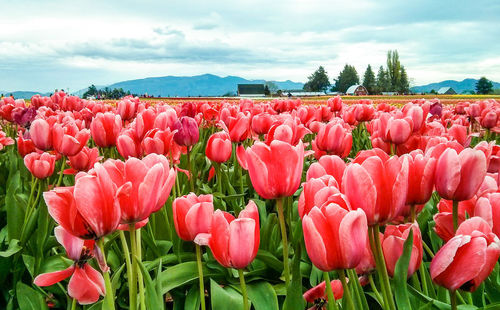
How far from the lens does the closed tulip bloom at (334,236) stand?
3.09 feet

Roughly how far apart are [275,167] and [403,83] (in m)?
115

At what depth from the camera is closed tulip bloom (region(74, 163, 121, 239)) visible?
1.04 m

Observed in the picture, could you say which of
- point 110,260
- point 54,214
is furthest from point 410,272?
point 110,260

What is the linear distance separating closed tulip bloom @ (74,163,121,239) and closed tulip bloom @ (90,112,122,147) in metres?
1.71

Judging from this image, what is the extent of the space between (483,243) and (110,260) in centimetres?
174

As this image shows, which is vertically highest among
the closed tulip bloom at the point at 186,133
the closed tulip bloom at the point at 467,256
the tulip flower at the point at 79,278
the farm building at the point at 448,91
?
the closed tulip bloom at the point at 186,133

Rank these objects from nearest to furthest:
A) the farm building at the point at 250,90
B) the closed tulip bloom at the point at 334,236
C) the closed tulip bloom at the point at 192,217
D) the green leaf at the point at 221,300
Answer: the closed tulip bloom at the point at 334,236, the closed tulip bloom at the point at 192,217, the green leaf at the point at 221,300, the farm building at the point at 250,90

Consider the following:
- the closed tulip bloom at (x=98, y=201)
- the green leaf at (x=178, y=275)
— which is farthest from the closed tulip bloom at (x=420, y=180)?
the green leaf at (x=178, y=275)

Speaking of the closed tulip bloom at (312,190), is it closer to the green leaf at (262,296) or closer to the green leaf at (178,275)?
the green leaf at (262,296)

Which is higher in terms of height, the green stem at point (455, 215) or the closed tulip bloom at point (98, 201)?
the closed tulip bloom at point (98, 201)

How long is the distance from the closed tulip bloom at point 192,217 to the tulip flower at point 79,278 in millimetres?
278

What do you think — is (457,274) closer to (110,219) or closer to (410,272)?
(410,272)

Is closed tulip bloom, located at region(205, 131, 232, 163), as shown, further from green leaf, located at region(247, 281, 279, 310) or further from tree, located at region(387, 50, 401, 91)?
tree, located at region(387, 50, 401, 91)

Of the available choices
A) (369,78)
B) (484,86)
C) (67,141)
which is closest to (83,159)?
(67,141)
